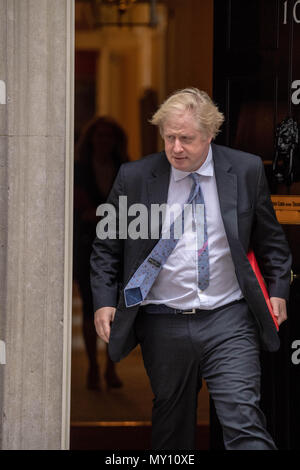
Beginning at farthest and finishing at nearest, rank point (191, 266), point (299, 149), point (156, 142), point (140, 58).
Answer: point (140, 58) → point (156, 142) → point (299, 149) → point (191, 266)

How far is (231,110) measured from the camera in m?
4.51

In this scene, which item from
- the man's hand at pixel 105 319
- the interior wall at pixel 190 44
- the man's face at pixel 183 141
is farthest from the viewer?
the interior wall at pixel 190 44

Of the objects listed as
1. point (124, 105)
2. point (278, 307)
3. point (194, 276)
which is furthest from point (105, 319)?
point (124, 105)

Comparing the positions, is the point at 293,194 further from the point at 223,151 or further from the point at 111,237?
the point at 111,237

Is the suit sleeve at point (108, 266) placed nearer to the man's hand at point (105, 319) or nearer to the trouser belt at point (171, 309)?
the man's hand at point (105, 319)

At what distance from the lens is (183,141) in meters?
3.67

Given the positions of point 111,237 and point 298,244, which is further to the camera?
point 298,244

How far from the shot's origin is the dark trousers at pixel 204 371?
353cm

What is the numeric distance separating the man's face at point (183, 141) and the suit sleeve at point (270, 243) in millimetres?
343

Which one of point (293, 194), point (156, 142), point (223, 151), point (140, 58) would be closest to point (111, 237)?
point (223, 151)

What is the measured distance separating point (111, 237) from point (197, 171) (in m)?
0.52

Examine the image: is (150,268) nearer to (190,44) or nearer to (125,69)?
(190,44)

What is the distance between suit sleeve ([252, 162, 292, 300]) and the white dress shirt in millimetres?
193

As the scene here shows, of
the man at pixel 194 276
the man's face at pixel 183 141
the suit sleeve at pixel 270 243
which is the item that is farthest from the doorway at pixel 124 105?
the man's face at pixel 183 141
